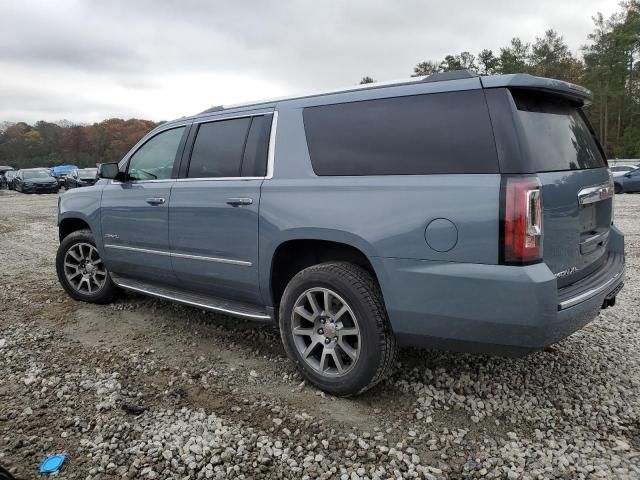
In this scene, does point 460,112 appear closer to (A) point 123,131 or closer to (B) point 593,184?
(B) point 593,184

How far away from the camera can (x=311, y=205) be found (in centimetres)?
316

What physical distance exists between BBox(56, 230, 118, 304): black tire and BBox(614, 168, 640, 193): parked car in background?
20721 millimetres

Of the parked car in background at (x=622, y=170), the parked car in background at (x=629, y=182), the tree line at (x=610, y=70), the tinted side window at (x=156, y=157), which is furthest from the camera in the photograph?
the tree line at (x=610, y=70)

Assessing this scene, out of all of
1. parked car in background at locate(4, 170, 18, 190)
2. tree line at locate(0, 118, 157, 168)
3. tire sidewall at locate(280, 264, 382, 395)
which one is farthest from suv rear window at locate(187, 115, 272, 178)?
tree line at locate(0, 118, 157, 168)

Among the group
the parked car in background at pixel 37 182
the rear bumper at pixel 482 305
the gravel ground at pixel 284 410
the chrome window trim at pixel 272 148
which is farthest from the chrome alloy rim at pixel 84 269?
the parked car in background at pixel 37 182

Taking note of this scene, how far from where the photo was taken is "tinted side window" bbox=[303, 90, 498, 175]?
2641 millimetres

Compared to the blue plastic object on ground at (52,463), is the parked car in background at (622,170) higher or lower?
higher

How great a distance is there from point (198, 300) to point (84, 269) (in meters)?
1.93

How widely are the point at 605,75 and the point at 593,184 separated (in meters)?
52.3

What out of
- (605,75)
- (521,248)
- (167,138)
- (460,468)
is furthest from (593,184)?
(605,75)

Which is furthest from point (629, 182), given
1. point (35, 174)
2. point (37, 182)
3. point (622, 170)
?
point (35, 174)

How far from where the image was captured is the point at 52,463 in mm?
2545

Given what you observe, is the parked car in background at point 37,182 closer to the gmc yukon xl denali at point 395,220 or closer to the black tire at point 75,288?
the black tire at point 75,288

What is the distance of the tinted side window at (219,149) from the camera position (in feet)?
12.3
